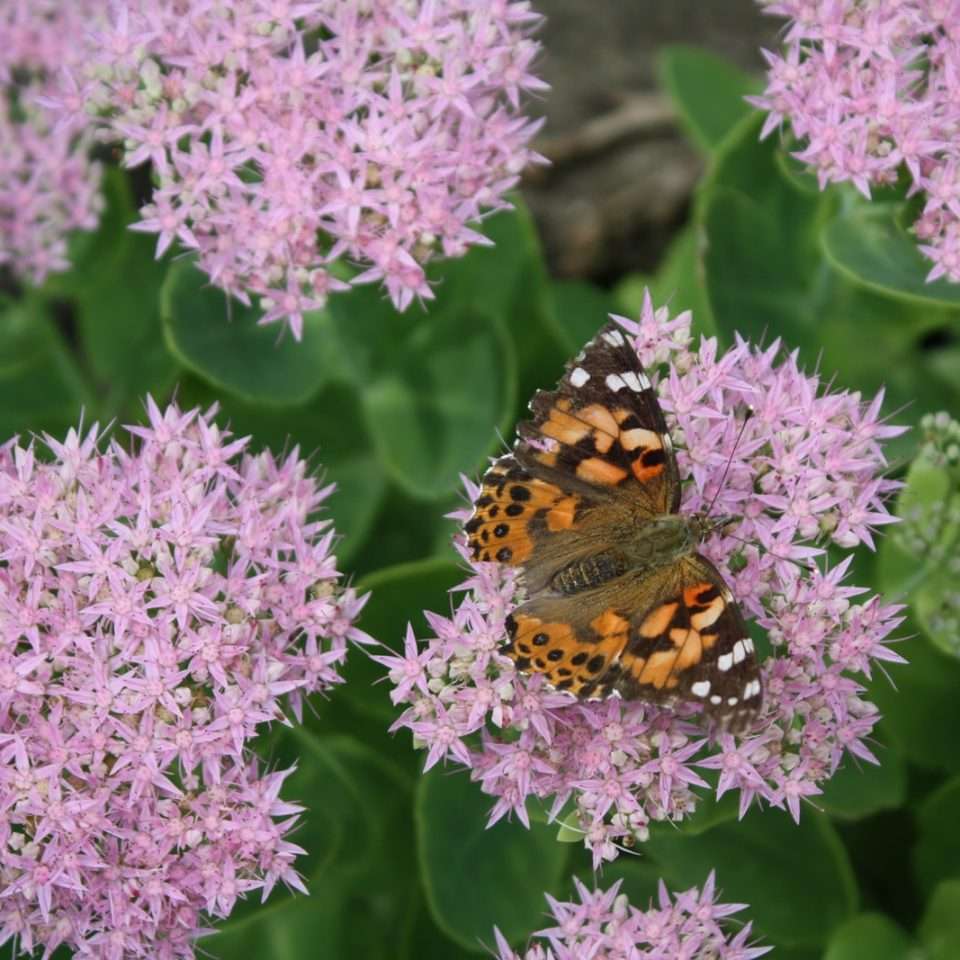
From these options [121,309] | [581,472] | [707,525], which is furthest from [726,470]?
[121,309]

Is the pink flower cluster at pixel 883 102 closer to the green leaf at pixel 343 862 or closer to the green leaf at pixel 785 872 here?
the green leaf at pixel 785 872

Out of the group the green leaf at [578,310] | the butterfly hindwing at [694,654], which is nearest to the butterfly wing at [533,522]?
the butterfly hindwing at [694,654]

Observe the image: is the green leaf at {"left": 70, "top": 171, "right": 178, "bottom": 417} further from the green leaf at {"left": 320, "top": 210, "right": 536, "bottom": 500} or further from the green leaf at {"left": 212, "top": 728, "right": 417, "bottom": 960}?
the green leaf at {"left": 212, "top": 728, "right": 417, "bottom": 960}

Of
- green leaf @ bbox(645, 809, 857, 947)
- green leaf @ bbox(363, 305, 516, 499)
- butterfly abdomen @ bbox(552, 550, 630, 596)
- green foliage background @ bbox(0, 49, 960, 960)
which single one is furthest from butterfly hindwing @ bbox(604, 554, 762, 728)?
green leaf @ bbox(363, 305, 516, 499)

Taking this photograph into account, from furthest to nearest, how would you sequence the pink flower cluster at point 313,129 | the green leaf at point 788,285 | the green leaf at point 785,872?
the green leaf at point 788,285 < the green leaf at point 785,872 < the pink flower cluster at point 313,129

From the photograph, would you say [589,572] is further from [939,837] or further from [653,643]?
[939,837]

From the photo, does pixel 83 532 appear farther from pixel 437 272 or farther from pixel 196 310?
pixel 437 272
